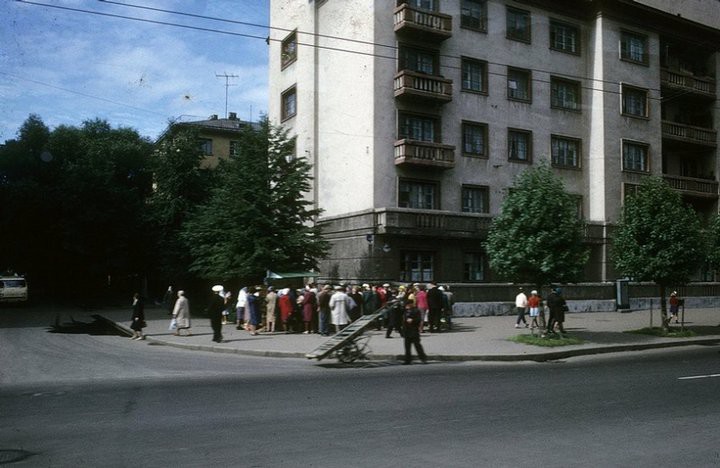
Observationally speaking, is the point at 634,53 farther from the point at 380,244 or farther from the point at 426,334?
the point at 426,334

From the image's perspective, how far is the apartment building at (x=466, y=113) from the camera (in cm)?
3008

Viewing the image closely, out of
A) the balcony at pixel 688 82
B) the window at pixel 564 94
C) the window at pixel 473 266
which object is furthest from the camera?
the balcony at pixel 688 82

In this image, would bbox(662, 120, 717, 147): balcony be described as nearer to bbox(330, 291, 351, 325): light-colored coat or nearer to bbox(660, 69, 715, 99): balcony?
bbox(660, 69, 715, 99): balcony

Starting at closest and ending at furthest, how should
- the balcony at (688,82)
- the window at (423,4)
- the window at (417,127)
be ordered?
the window at (417,127)
the window at (423,4)
the balcony at (688,82)

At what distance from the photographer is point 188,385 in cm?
1159

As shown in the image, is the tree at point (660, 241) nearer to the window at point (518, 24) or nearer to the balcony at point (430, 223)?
the balcony at point (430, 223)

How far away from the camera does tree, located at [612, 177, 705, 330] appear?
22781 millimetres

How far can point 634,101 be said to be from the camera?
37.6m

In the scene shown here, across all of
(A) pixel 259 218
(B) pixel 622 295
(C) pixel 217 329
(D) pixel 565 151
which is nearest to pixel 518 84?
(D) pixel 565 151

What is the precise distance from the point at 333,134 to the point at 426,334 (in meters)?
14.5

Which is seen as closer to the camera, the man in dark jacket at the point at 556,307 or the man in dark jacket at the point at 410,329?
the man in dark jacket at the point at 410,329

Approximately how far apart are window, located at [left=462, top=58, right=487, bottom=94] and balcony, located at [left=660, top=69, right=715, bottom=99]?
13.4m

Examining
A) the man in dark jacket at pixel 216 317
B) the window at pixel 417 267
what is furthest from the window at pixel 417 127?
the man in dark jacket at pixel 216 317

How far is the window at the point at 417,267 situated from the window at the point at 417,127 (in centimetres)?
571
